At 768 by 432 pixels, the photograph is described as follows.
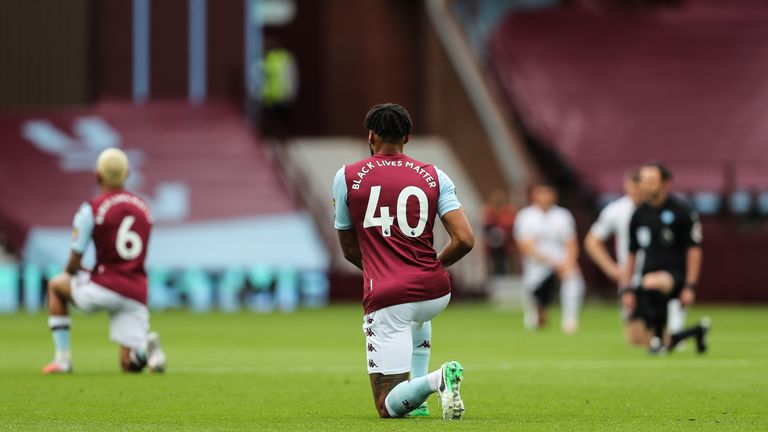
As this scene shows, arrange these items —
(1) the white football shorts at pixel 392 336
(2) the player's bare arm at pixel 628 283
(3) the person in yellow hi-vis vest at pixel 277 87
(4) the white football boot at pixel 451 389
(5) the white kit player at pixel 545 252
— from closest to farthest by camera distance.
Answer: (4) the white football boot at pixel 451 389 → (1) the white football shorts at pixel 392 336 → (2) the player's bare arm at pixel 628 283 → (5) the white kit player at pixel 545 252 → (3) the person in yellow hi-vis vest at pixel 277 87

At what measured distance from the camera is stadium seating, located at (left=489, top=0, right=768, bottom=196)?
37594 mm

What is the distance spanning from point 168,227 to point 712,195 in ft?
A: 35.9

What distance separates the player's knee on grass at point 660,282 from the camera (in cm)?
1905

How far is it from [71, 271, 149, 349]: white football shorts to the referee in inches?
228

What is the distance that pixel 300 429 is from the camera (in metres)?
10.8

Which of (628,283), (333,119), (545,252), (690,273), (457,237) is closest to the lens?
(457,237)

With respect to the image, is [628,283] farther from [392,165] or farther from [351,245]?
[392,165]

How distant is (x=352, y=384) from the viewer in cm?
1494

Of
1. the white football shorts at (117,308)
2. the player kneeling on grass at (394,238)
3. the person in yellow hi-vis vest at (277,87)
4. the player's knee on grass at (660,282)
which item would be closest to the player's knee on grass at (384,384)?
the player kneeling on grass at (394,238)

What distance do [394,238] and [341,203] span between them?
1.33 feet

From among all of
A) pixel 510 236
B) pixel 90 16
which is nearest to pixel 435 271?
pixel 510 236

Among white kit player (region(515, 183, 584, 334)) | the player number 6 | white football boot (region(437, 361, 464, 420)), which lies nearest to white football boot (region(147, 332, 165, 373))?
the player number 6

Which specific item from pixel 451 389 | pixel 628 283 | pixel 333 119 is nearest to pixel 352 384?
pixel 451 389

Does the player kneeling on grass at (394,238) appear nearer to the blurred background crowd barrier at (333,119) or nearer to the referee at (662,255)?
the referee at (662,255)
